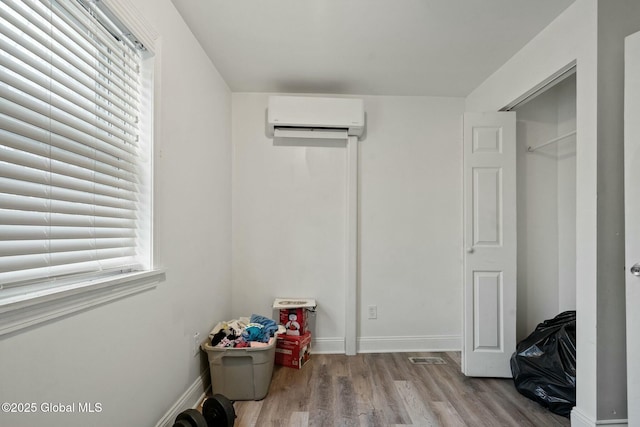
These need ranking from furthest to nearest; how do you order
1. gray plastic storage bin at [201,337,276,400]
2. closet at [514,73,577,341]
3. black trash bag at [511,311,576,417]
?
closet at [514,73,577,341] → gray plastic storage bin at [201,337,276,400] → black trash bag at [511,311,576,417]

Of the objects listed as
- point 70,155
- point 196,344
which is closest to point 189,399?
point 196,344

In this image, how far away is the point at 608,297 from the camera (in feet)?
5.10

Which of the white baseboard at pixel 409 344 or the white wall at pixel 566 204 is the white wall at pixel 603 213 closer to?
the white wall at pixel 566 204

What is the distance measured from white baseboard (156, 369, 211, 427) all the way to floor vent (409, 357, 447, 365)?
5.49 ft

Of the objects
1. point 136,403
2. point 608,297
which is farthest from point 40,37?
point 608,297

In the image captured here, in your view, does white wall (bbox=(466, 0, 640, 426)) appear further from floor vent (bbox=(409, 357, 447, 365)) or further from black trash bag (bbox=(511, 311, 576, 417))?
floor vent (bbox=(409, 357, 447, 365))

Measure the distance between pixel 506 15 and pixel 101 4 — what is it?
204cm

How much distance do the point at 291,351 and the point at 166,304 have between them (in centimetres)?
121

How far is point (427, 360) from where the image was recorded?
2639 mm

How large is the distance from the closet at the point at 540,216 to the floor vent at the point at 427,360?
715 mm

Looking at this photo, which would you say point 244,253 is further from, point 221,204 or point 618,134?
point 618,134

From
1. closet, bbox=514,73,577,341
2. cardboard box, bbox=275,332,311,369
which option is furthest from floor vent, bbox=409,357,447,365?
cardboard box, bbox=275,332,311,369

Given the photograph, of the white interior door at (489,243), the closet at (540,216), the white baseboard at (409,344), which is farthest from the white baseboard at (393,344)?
the closet at (540,216)

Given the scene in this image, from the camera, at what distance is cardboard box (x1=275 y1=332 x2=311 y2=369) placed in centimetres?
245
